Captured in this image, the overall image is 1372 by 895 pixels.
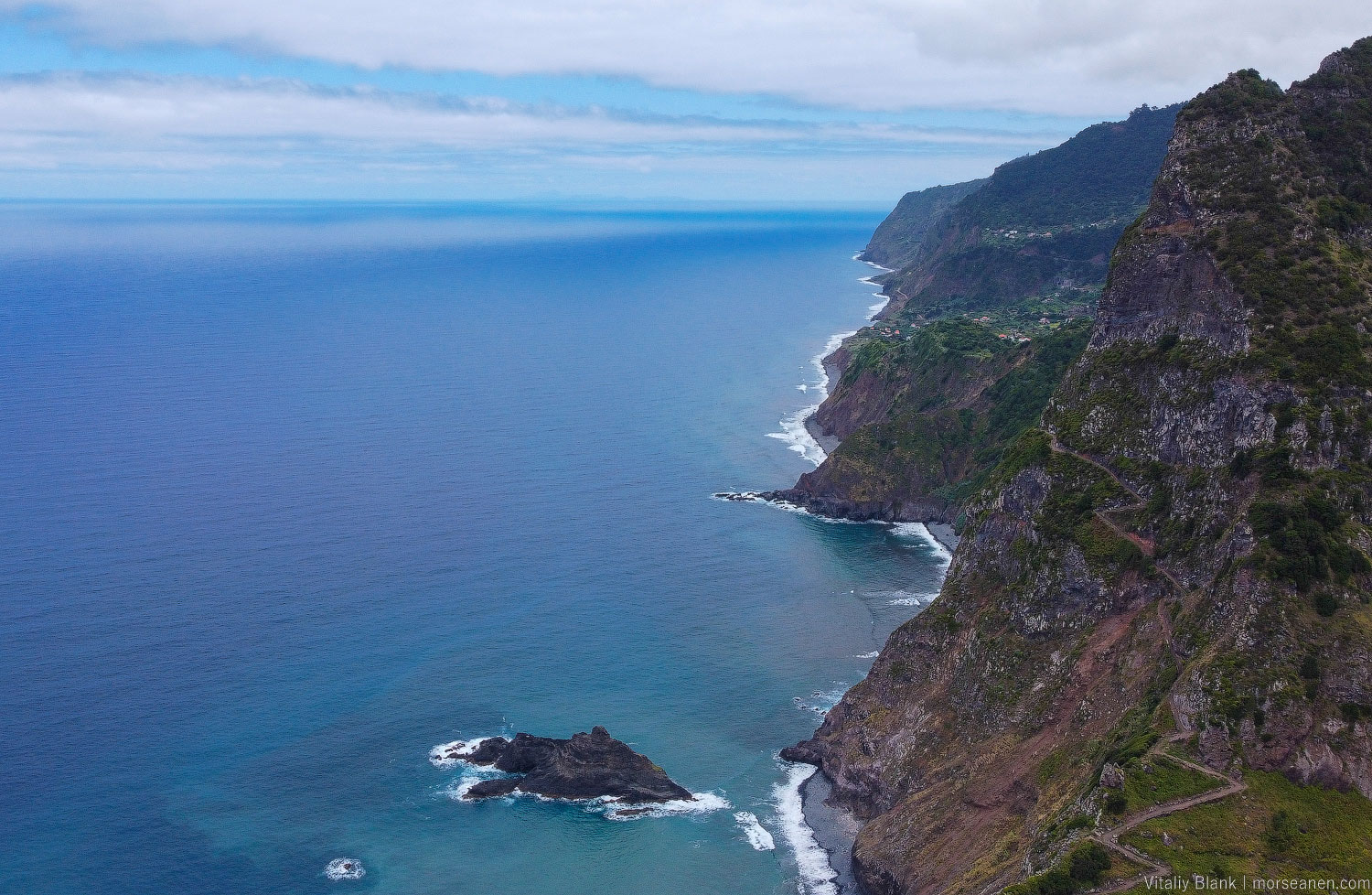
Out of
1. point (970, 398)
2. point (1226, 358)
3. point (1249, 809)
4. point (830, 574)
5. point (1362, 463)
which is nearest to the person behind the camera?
point (1249, 809)

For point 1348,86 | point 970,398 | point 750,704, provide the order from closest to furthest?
point 1348,86
point 750,704
point 970,398

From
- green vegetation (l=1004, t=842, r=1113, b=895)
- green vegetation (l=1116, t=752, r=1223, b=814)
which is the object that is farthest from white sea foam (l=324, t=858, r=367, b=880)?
green vegetation (l=1116, t=752, r=1223, b=814)

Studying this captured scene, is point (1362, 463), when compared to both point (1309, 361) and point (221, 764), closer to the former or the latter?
point (1309, 361)

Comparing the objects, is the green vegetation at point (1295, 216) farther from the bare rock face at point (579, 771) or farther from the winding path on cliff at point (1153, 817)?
the bare rock face at point (579, 771)

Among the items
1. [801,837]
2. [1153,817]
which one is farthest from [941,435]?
[1153,817]

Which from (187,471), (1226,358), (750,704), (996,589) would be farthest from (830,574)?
(187,471)

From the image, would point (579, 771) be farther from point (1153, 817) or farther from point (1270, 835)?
point (1270, 835)
